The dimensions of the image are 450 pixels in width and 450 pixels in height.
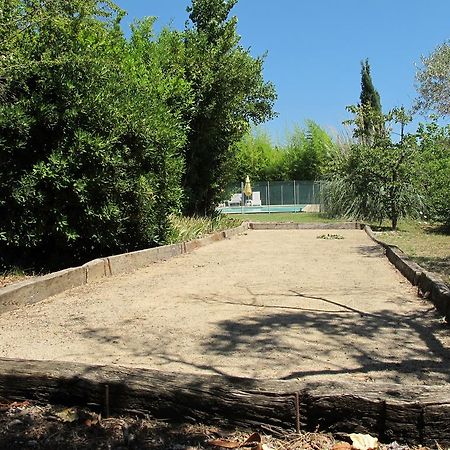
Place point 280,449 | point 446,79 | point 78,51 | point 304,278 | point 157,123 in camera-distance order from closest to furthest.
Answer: point 280,449 < point 304,278 < point 78,51 < point 157,123 < point 446,79

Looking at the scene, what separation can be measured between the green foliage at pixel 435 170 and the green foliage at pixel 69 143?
9752mm

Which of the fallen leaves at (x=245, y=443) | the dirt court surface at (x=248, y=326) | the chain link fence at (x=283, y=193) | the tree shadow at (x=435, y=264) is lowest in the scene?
the dirt court surface at (x=248, y=326)

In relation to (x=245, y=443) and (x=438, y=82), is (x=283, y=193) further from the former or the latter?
(x=245, y=443)

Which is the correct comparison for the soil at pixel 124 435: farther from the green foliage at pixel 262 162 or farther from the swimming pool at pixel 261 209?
the green foliage at pixel 262 162

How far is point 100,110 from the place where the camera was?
8.84 meters

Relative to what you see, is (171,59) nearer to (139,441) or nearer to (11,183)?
(11,183)

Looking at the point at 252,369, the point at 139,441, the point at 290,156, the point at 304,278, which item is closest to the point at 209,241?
the point at 304,278

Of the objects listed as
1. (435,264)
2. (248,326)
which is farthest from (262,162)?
(248,326)

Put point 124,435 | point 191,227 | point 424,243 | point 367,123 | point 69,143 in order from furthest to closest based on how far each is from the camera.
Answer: point 367,123 → point 191,227 → point 424,243 → point 69,143 → point 124,435

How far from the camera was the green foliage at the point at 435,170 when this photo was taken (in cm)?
1659

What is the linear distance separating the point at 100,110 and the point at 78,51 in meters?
1.17

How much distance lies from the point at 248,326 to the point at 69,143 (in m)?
4.74

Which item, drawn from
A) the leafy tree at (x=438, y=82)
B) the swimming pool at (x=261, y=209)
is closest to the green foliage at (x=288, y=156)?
the swimming pool at (x=261, y=209)

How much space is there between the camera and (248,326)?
5.31 metres
